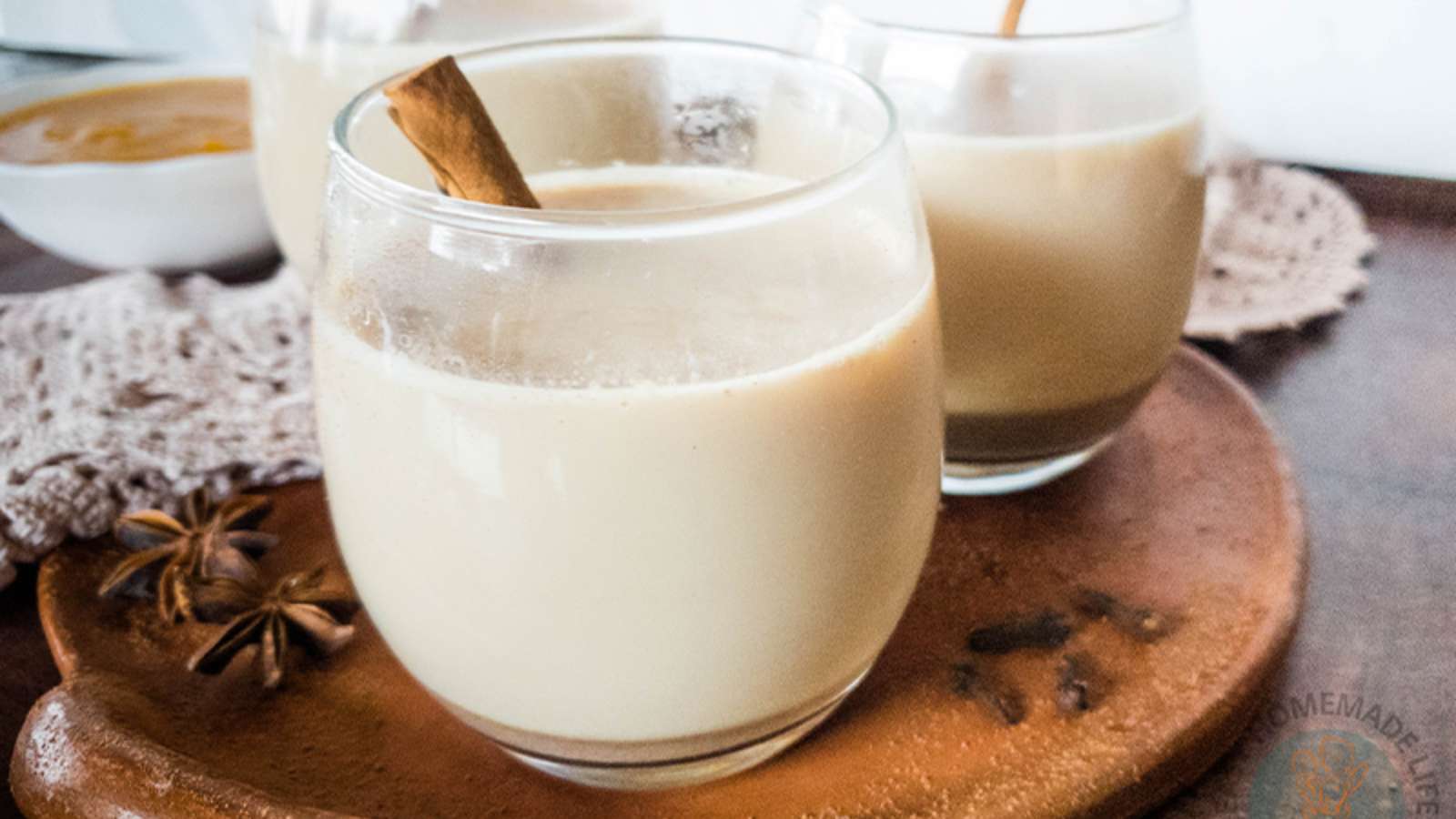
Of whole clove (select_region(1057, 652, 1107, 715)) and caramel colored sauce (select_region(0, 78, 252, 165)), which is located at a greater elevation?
whole clove (select_region(1057, 652, 1107, 715))

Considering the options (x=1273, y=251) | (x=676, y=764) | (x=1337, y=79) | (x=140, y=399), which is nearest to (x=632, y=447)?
(x=676, y=764)

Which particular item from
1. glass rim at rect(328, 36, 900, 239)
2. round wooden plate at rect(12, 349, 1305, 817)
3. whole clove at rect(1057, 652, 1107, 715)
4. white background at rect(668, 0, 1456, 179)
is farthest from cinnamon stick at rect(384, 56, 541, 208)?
white background at rect(668, 0, 1456, 179)

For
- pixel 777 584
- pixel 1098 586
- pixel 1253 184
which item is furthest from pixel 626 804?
pixel 1253 184

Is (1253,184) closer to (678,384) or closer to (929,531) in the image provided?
(929,531)

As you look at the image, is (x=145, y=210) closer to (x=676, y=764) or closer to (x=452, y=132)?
(x=452, y=132)

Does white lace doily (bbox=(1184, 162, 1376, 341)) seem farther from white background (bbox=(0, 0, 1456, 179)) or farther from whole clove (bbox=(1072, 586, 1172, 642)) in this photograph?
whole clove (bbox=(1072, 586, 1172, 642))

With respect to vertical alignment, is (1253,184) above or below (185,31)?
above

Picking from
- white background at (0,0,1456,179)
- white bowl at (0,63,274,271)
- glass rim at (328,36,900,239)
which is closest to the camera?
glass rim at (328,36,900,239)

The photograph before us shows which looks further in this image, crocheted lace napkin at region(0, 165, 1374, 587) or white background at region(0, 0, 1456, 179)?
white background at region(0, 0, 1456, 179)
